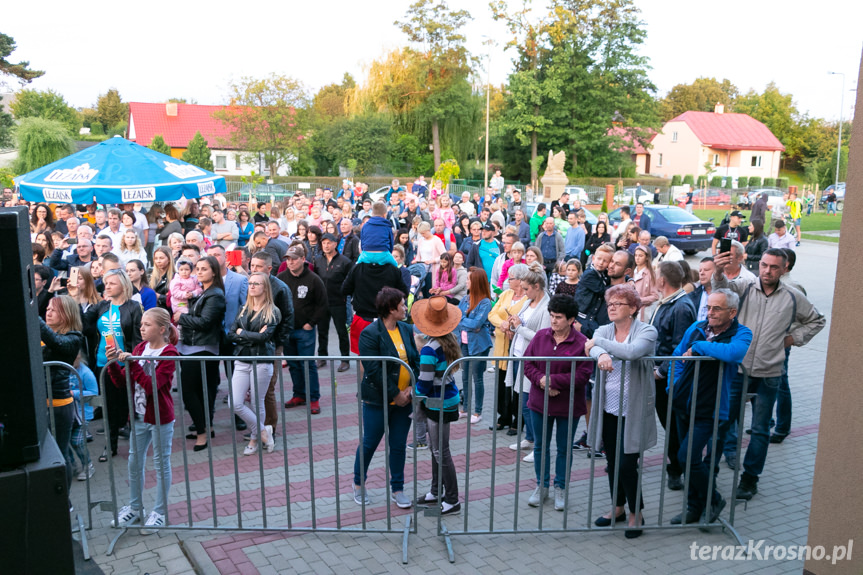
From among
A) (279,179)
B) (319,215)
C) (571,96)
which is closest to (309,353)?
(319,215)

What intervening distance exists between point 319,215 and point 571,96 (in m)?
42.7

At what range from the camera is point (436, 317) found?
17.1 feet

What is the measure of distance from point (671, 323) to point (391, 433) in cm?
271

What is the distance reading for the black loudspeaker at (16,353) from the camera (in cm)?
232

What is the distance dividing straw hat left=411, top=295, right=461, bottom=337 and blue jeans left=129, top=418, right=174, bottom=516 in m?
2.04

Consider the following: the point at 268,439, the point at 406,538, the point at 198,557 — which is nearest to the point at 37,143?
the point at 268,439

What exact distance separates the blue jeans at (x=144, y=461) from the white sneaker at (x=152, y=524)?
0.16 feet

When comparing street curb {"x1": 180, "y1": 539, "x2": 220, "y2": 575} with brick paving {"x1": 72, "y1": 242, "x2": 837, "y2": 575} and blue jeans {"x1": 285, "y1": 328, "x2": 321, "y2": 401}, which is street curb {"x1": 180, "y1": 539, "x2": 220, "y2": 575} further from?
blue jeans {"x1": 285, "y1": 328, "x2": 321, "y2": 401}

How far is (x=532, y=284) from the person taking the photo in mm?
6371

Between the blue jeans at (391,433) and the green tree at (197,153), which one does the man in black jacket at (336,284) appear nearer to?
the blue jeans at (391,433)

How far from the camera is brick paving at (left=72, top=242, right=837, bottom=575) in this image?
4.70 m

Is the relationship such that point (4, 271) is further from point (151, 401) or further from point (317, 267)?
point (317, 267)

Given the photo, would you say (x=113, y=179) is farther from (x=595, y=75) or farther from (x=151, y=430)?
(x=595, y=75)

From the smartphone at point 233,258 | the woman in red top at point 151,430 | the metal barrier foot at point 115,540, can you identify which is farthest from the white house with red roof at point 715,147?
the metal barrier foot at point 115,540
